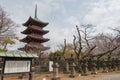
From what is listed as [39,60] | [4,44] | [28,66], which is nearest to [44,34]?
[4,44]

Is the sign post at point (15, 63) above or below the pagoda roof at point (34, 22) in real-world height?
below

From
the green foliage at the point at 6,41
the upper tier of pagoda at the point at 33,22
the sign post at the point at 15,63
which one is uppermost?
the upper tier of pagoda at the point at 33,22

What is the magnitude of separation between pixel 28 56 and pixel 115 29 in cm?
2936

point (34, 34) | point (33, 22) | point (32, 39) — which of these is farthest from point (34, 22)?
point (32, 39)

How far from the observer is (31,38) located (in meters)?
40.3

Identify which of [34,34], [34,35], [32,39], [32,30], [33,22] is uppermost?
[33,22]

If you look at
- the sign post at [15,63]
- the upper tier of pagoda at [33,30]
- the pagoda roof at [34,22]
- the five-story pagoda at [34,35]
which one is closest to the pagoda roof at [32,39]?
the five-story pagoda at [34,35]

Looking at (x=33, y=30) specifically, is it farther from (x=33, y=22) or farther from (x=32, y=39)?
(x=32, y=39)

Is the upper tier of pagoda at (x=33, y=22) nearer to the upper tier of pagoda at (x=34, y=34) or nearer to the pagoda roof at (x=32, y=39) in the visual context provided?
the upper tier of pagoda at (x=34, y=34)

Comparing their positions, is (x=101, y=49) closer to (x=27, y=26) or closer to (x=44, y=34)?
(x=44, y=34)

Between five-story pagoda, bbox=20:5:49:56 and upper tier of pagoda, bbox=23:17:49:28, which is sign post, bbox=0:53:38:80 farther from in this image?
upper tier of pagoda, bbox=23:17:49:28

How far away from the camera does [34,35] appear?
41688 mm

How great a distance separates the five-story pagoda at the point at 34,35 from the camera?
129 feet

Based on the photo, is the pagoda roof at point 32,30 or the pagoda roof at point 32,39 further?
the pagoda roof at point 32,30
